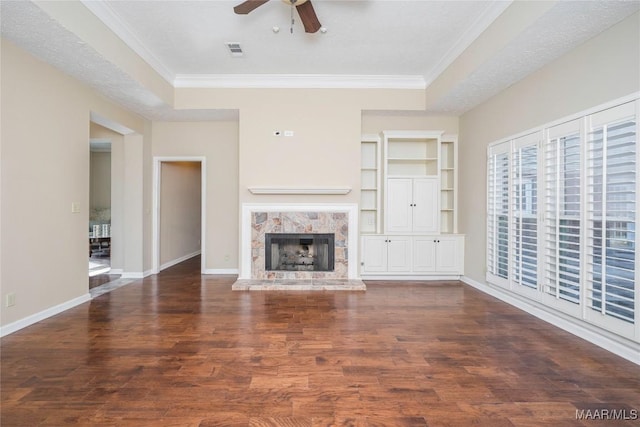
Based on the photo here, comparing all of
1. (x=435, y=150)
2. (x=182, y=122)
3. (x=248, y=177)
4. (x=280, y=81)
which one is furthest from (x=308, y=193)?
(x=182, y=122)

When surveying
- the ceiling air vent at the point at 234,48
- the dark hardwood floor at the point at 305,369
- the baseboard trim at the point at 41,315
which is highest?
the ceiling air vent at the point at 234,48

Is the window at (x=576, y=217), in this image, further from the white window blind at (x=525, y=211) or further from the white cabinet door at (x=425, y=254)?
the white cabinet door at (x=425, y=254)

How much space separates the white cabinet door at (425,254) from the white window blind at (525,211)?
1.38 meters

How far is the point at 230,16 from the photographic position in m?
3.31

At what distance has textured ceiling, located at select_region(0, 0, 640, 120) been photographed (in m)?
2.74

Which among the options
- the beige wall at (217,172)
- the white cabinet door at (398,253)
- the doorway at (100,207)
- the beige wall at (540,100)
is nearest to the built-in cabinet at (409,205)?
the white cabinet door at (398,253)

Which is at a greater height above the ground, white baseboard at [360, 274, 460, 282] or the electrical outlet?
the electrical outlet

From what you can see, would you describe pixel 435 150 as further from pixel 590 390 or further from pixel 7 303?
pixel 7 303

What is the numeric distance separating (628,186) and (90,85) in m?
5.72

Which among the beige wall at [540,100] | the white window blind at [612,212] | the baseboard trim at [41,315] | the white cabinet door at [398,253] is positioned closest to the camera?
the white window blind at [612,212]

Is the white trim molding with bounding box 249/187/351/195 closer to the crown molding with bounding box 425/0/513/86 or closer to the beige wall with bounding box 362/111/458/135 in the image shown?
the beige wall with bounding box 362/111/458/135

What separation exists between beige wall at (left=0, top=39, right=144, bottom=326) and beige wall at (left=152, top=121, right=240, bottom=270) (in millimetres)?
1597

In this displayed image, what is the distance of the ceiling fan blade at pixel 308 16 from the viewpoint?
2.82 m

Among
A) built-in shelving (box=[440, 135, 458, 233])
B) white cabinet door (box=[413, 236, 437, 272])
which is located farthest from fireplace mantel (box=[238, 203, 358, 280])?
built-in shelving (box=[440, 135, 458, 233])
